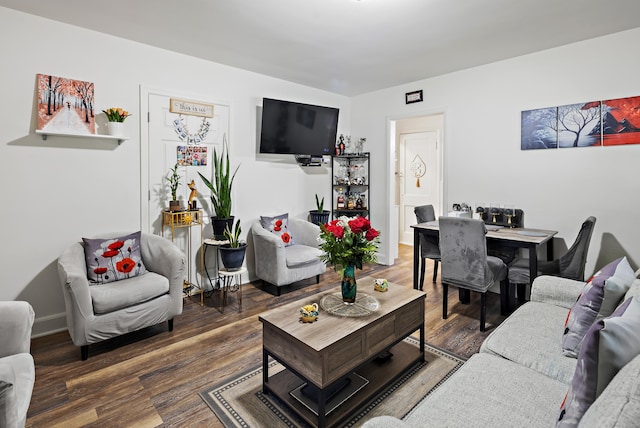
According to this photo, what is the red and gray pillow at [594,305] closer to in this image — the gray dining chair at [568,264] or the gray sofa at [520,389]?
the gray sofa at [520,389]

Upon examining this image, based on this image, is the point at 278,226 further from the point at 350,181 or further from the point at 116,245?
the point at 116,245

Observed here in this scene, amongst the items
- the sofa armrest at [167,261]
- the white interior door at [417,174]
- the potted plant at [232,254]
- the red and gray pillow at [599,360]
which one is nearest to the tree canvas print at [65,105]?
the sofa armrest at [167,261]

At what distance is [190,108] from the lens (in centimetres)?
372

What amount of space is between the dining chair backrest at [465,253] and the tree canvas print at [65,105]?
11.0 feet

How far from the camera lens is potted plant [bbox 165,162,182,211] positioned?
352 cm

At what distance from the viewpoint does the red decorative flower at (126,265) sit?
9.55 feet

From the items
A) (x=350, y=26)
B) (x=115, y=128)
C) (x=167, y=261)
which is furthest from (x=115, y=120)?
(x=350, y=26)

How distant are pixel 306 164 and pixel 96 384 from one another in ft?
→ 11.1

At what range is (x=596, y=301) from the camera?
5.28 ft

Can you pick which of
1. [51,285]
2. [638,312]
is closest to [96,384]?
[51,285]

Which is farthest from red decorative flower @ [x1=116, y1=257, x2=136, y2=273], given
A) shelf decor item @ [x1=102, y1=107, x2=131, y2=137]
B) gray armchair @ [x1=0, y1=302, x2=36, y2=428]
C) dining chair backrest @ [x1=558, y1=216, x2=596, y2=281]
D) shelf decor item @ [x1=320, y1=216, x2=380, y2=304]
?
dining chair backrest @ [x1=558, y1=216, x2=596, y2=281]

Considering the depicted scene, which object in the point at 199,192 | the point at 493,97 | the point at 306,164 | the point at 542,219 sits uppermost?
the point at 493,97

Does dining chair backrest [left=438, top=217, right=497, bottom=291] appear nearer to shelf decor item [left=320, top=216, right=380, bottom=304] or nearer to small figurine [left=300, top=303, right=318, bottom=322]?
shelf decor item [left=320, top=216, right=380, bottom=304]

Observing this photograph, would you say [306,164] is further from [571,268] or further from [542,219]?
[571,268]
